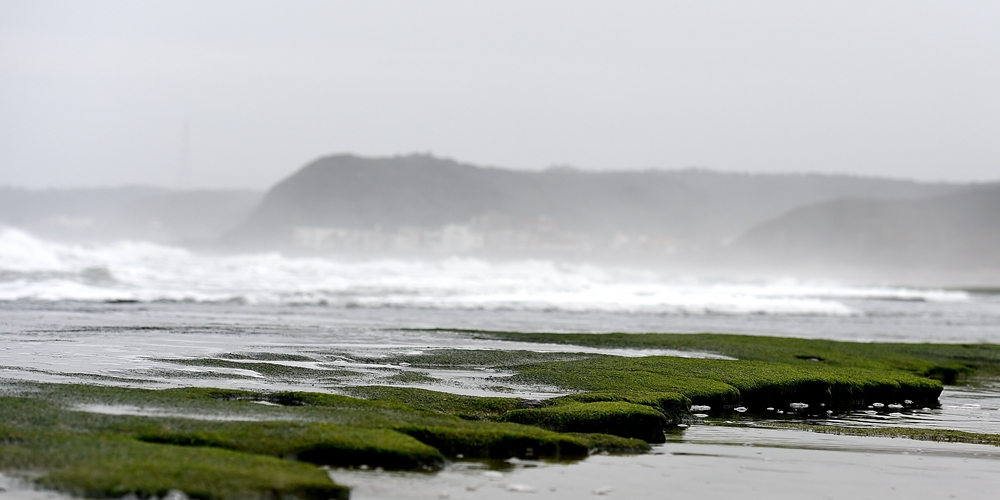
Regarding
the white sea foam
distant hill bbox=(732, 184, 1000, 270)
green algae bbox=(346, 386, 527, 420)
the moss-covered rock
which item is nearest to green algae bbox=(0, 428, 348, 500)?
the moss-covered rock

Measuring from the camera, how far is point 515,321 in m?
35.3

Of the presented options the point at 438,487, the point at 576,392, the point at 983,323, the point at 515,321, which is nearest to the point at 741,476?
the point at 438,487

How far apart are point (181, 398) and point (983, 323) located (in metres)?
43.9

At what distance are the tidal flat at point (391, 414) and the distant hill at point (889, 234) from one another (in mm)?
147872

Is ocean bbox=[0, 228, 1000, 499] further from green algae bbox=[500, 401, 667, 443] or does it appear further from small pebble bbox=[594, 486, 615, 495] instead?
green algae bbox=[500, 401, 667, 443]

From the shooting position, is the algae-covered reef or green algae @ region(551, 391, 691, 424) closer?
the algae-covered reef

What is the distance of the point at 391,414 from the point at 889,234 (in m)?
172

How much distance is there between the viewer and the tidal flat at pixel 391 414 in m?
8.45

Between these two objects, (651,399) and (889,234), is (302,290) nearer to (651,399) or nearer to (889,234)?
Answer: (651,399)

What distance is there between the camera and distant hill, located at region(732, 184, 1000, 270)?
158 meters

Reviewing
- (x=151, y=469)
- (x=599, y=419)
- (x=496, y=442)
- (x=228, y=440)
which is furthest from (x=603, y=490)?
(x=151, y=469)

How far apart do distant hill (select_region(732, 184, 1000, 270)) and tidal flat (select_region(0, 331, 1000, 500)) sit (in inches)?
5822

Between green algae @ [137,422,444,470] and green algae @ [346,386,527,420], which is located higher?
green algae @ [346,386,527,420]

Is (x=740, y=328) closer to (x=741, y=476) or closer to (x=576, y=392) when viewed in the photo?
(x=576, y=392)
